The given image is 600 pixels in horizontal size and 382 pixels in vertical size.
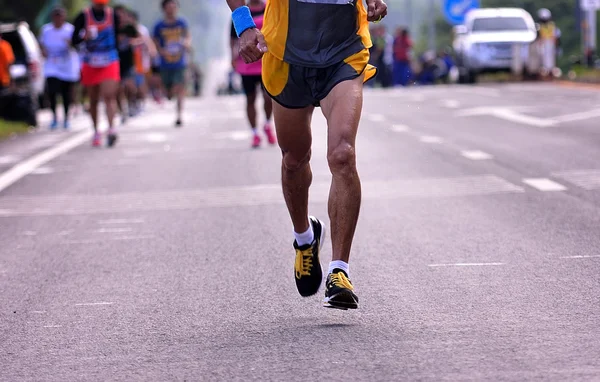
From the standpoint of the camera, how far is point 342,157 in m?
6.26

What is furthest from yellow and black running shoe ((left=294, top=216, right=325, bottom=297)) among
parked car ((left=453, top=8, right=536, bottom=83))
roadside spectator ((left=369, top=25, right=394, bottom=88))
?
parked car ((left=453, top=8, right=536, bottom=83))

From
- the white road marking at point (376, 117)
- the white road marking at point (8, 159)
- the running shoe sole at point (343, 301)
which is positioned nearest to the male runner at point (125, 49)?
the white road marking at point (376, 117)

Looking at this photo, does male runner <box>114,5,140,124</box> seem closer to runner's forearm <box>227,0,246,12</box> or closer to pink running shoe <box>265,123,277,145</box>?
pink running shoe <box>265,123,277,145</box>

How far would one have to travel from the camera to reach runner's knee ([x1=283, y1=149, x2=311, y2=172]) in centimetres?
668

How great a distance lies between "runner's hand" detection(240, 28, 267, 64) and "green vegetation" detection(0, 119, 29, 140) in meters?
14.4

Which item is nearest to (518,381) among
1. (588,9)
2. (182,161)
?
(182,161)

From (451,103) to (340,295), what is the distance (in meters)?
20.6

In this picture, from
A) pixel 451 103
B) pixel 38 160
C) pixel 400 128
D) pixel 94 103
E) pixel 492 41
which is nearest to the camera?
pixel 38 160

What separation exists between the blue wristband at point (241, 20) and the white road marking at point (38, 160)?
6.66m

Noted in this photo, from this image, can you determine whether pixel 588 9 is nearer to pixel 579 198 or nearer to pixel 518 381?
pixel 579 198

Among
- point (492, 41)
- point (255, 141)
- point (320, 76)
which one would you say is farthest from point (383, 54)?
point (320, 76)

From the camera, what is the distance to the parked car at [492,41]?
38375 millimetres

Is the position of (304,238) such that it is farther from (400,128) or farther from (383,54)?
(383,54)

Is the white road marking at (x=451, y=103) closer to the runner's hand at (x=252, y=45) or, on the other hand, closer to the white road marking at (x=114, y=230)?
the white road marking at (x=114, y=230)
